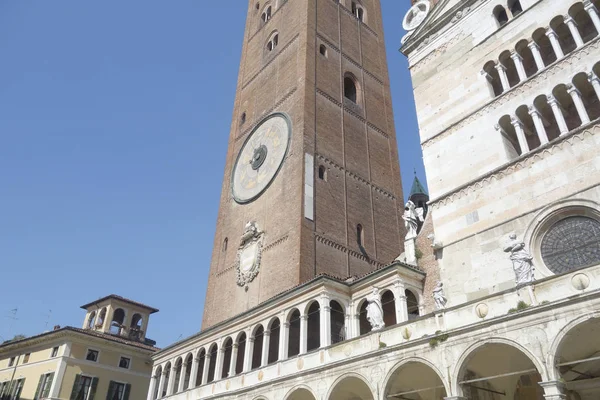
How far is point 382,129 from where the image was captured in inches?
1232

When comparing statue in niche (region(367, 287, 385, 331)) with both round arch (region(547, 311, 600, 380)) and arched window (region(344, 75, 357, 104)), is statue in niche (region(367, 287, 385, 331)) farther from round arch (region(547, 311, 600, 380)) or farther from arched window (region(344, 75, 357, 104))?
arched window (region(344, 75, 357, 104))

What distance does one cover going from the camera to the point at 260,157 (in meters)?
28.7

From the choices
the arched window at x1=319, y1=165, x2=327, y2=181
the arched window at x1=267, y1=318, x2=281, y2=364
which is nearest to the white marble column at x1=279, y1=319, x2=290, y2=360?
the arched window at x1=267, y1=318, x2=281, y2=364

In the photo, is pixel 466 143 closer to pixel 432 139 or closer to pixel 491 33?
pixel 432 139

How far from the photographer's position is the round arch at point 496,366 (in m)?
11.5

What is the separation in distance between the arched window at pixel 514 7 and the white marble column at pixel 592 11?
2843mm

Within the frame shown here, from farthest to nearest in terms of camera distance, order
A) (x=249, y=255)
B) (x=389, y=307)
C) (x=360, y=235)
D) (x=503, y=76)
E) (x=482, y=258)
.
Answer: (x=360, y=235)
(x=249, y=255)
(x=389, y=307)
(x=503, y=76)
(x=482, y=258)

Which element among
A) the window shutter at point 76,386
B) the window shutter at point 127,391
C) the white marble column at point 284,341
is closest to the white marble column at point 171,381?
the white marble column at point 284,341

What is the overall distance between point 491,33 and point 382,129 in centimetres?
1325

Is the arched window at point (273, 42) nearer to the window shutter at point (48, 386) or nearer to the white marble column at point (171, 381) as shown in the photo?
the white marble column at point (171, 381)

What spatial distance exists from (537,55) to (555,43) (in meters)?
0.63

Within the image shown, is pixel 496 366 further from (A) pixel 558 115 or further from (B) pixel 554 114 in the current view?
(B) pixel 554 114

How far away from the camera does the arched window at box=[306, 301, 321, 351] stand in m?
18.8

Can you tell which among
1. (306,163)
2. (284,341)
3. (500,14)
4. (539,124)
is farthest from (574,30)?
(284,341)
